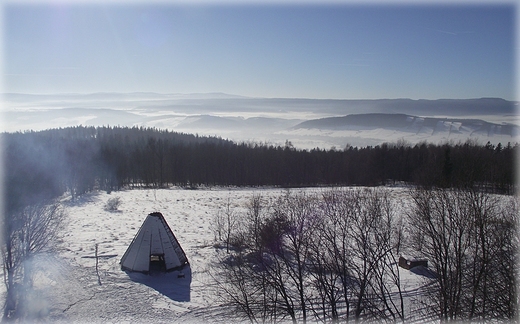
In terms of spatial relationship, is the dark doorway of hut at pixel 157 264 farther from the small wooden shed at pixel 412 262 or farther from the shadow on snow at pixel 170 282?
the small wooden shed at pixel 412 262

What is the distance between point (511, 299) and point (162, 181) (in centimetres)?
5183

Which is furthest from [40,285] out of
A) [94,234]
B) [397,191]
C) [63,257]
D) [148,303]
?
[397,191]

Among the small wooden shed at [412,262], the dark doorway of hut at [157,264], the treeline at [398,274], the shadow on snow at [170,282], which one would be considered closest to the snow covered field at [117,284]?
the shadow on snow at [170,282]

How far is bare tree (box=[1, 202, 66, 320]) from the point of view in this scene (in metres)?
13.2

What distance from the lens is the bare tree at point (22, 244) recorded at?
13195 millimetres

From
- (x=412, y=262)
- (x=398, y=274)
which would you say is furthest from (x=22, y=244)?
(x=412, y=262)

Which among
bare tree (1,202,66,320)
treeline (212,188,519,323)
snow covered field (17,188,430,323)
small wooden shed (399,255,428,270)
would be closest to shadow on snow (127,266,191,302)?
snow covered field (17,188,430,323)

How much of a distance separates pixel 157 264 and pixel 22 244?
18.3 ft

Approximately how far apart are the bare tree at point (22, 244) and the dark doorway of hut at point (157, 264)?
4.45m

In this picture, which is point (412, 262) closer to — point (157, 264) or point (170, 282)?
point (170, 282)

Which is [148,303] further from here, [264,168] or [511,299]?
[264,168]

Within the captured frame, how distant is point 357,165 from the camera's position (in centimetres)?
5866

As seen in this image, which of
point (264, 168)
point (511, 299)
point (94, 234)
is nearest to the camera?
point (511, 299)

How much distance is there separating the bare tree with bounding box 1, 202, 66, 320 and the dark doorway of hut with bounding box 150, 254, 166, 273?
4.45m
